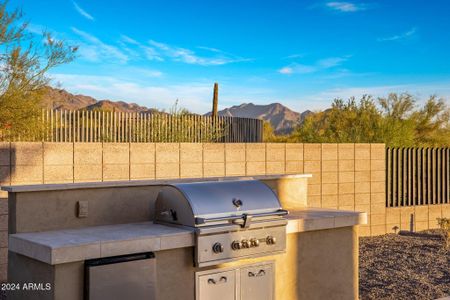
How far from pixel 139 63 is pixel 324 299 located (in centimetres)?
3787

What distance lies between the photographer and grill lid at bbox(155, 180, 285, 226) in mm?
5062

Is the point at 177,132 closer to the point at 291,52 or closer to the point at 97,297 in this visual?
the point at 97,297

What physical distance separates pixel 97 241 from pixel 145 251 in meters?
0.43

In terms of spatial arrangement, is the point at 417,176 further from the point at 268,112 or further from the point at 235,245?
the point at 268,112

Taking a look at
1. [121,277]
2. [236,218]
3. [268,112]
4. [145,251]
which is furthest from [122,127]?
[268,112]

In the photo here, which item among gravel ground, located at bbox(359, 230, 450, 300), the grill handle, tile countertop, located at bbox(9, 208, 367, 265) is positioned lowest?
gravel ground, located at bbox(359, 230, 450, 300)

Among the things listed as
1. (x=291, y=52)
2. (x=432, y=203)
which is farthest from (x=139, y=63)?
(x=432, y=203)

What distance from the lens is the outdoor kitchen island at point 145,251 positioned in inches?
177

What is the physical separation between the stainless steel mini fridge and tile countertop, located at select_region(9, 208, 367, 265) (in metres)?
0.06

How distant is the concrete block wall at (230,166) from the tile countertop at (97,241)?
12.1ft

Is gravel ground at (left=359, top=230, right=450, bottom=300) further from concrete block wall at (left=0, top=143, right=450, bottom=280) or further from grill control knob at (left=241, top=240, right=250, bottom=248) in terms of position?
grill control knob at (left=241, top=240, right=250, bottom=248)

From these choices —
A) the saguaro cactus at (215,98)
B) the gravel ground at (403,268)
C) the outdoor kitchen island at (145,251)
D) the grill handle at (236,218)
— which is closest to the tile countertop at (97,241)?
the outdoor kitchen island at (145,251)

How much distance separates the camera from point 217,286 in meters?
5.24

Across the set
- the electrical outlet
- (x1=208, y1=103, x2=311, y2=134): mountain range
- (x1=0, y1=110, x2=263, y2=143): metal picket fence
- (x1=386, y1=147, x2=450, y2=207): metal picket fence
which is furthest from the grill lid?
(x1=208, y1=103, x2=311, y2=134): mountain range
